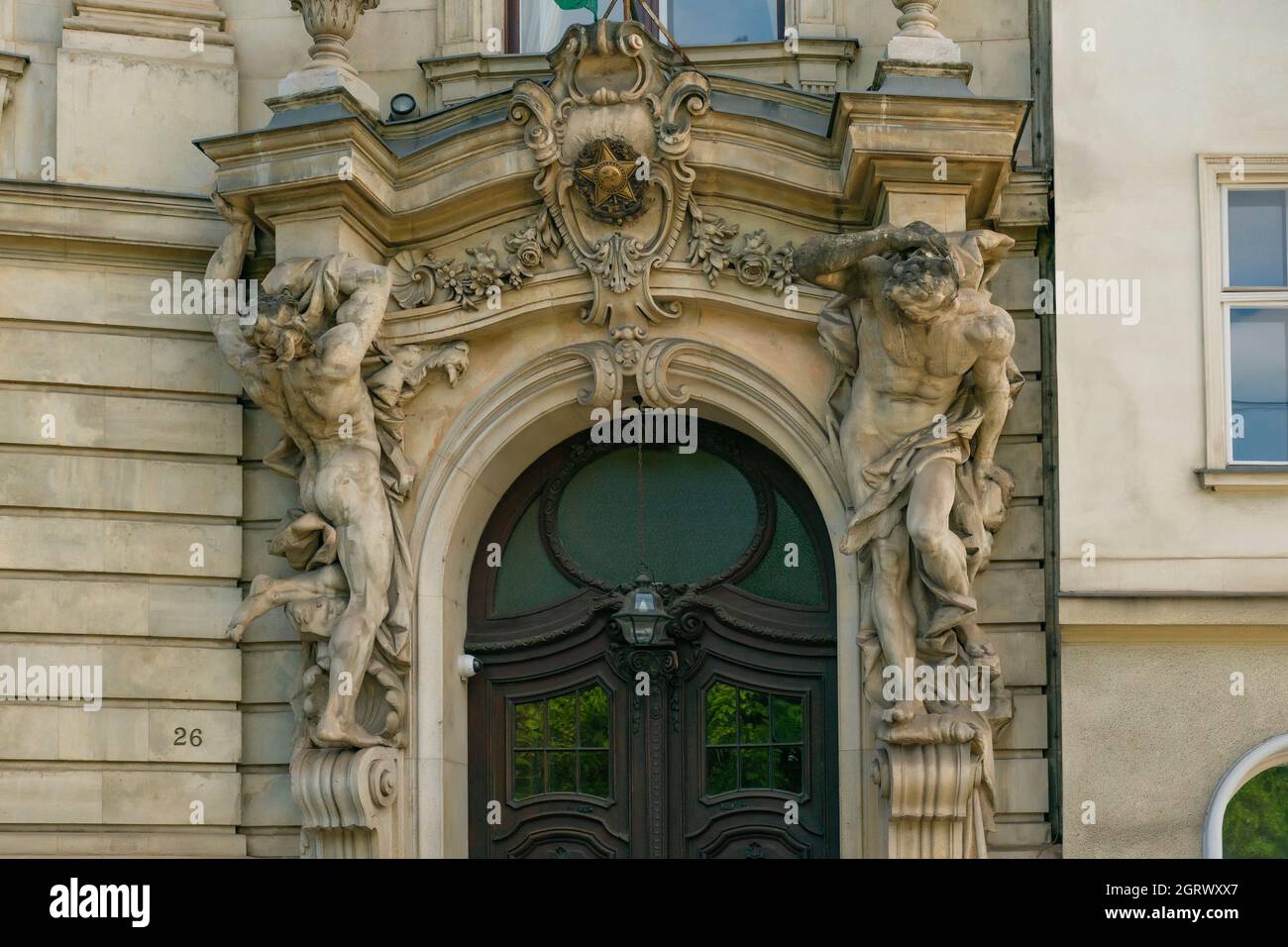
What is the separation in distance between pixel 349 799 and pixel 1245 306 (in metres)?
5.09

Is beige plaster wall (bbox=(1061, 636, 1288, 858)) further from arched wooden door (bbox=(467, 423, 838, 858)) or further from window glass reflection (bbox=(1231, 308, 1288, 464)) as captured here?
arched wooden door (bbox=(467, 423, 838, 858))

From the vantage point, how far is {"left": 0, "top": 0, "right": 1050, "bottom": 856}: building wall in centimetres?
1132

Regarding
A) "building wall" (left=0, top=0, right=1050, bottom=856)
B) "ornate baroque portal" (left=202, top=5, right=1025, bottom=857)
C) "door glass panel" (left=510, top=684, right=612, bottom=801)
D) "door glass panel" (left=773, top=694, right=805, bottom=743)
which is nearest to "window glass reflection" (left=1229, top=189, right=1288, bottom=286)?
"building wall" (left=0, top=0, right=1050, bottom=856)

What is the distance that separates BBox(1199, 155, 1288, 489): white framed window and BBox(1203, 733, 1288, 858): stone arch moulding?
1.37 m

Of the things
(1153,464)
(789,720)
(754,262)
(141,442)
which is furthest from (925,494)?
(141,442)

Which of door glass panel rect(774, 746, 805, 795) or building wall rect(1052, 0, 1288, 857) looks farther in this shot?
door glass panel rect(774, 746, 805, 795)

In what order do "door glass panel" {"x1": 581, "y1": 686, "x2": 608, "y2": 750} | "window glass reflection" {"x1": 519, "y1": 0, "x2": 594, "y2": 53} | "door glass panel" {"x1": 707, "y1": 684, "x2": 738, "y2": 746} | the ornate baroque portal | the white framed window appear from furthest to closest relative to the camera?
"window glass reflection" {"x1": 519, "y1": 0, "x2": 594, "y2": 53} < "door glass panel" {"x1": 581, "y1": 686, "x2": 608, "y2": 750} < "door glass panel" {"x1": 707, "y1": 684, "x2": 738, "y2": 746} < the white framed window < the ornate baroque portal

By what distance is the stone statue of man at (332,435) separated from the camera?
1086 cm

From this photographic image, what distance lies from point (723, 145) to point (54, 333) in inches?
144

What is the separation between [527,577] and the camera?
39.0 ft

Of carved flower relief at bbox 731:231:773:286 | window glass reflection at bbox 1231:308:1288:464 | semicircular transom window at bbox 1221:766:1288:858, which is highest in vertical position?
carved flower relief at bbox 731:231:773:286

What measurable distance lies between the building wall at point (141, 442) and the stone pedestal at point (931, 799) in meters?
1.30
